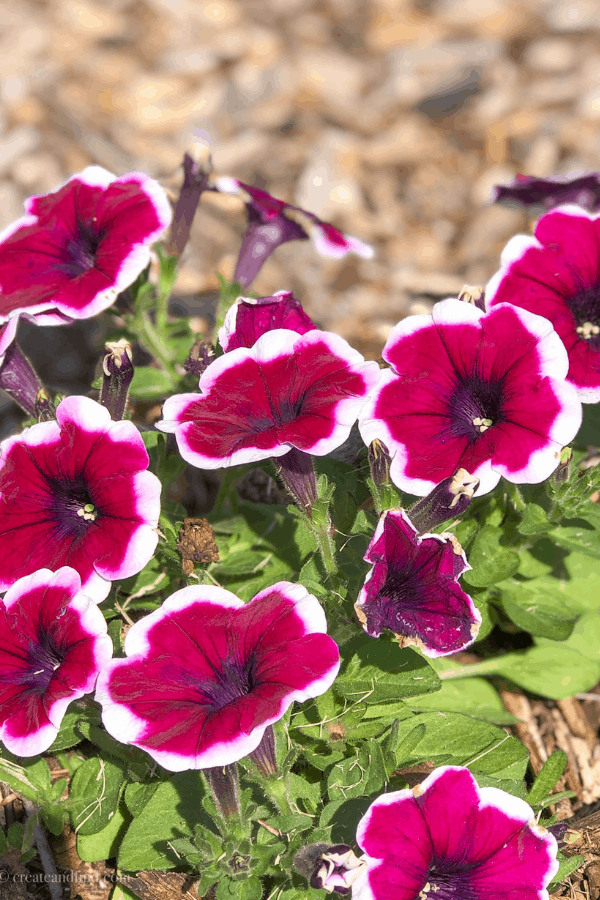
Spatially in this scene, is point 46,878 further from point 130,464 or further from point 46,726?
point 130,464

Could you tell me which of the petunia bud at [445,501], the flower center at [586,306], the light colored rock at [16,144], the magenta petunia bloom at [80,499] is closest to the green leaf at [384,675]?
the petunia bud at [445,501]

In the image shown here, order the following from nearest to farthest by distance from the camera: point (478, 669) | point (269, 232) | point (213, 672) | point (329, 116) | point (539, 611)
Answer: point (213, 672), point (539, 611), point (478, 669), point (269, 232), point (329, 116)

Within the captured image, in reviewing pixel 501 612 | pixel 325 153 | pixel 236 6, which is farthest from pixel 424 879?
pixel 236 6

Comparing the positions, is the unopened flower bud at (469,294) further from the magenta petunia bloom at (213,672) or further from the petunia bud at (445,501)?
the magenta petunia bloom at (213,672)

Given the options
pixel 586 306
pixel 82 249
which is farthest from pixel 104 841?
pixel 586 306

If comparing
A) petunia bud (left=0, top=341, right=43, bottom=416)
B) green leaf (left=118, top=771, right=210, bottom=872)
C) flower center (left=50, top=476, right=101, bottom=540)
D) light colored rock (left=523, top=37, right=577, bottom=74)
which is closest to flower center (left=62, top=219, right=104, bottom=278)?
petunia bud (left=0, top=341, right=43, bottom=416)

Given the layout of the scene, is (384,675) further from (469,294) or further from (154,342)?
(154,342)
